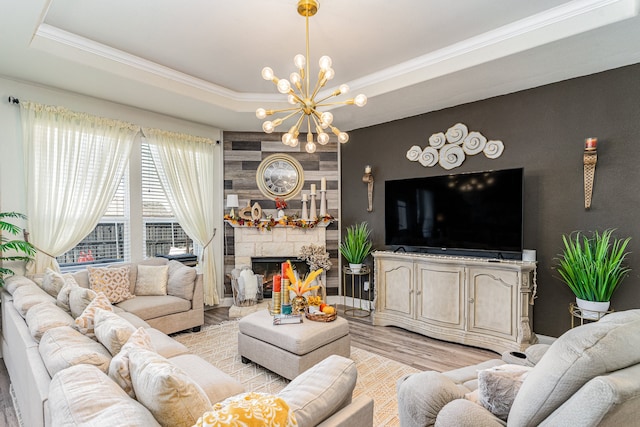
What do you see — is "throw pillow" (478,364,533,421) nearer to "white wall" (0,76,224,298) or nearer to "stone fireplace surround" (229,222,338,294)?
"stone fireplace surround" (229,222,338,294)

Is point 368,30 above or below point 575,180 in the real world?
above

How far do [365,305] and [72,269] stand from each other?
399 cm

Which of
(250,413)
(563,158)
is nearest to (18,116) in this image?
(250,413)

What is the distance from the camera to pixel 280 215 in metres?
5.19

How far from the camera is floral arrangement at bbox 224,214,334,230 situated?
5.06 metres

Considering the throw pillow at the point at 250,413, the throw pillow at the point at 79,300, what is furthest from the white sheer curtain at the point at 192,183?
the throw pillow at the point at 250,413

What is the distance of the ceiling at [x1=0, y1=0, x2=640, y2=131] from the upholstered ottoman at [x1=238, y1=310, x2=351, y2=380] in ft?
8.83

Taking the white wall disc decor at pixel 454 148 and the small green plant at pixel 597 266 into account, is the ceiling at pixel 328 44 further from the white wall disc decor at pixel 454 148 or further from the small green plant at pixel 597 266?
the small green plant at pixel 597 266

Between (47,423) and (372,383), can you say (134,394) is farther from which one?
(372,383)

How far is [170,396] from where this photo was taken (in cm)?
103

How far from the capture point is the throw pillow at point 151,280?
3830 mm

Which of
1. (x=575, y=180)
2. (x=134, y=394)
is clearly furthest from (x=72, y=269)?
(x=575, y=180)

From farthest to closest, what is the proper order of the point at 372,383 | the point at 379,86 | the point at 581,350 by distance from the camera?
1. the point at 379,86
2. the point at 372,383
3. the point at 581,350

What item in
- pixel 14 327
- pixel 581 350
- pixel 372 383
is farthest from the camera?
pixel 372 383
